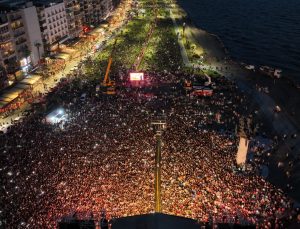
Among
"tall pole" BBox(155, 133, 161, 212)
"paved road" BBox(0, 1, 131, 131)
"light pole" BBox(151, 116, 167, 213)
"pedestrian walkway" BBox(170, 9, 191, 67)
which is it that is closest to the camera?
"tall pole" BBox(155, 133, 161, 212)

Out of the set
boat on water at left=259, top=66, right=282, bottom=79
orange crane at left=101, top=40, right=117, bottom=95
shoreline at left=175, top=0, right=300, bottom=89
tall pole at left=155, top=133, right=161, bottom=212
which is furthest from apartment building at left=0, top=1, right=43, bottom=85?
boat on water at left=259, top=66, right=282, bottom=79

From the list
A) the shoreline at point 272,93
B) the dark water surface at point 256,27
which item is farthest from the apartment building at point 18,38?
the dark water surface at point 256,27

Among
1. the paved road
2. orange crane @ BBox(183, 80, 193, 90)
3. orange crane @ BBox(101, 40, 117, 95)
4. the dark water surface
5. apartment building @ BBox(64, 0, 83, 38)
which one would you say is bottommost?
the dark water surface

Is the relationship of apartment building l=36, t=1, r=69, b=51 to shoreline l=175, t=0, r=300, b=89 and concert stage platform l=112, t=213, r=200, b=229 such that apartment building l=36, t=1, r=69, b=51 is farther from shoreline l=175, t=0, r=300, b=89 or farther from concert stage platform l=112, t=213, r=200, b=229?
concert stage platform l=112, t=213, r=200, b=229

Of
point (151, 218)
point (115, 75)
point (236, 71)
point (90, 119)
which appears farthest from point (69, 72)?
point (151, 218)

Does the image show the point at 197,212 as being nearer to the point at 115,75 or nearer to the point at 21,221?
the point at 21,221

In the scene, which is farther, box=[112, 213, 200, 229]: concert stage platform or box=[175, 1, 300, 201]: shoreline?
box=[175, 1, 300, 201]: shoreline

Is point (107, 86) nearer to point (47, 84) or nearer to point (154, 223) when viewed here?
point (47, 84)

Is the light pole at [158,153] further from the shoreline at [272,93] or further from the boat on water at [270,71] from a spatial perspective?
the boat on water at [270,71]
